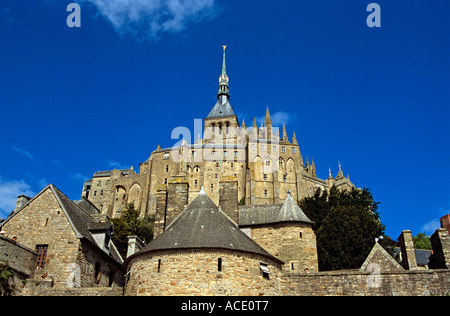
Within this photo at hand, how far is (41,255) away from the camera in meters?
21.5

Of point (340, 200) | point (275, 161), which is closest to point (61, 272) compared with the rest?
point (340, 200)

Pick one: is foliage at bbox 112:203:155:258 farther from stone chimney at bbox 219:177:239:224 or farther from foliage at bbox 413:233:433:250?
foliage at bbox 413:233:433:250

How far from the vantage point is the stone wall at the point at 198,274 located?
52.8 ft

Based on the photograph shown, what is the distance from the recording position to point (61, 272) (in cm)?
2080

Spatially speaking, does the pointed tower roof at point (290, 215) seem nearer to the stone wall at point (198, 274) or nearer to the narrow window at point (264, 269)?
the narrow window at point (264, 269)

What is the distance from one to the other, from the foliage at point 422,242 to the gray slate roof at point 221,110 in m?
58.1

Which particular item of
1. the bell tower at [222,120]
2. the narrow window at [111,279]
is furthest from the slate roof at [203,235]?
the bell tower at [222,120]

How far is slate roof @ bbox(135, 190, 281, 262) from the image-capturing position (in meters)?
16.9

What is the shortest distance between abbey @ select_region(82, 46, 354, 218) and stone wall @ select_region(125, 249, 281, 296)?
6788cm

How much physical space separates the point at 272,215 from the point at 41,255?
12.2 metres
